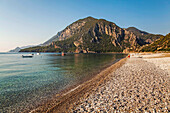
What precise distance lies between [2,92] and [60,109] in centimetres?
959

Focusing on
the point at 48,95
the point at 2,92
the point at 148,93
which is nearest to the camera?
the point at 148,93

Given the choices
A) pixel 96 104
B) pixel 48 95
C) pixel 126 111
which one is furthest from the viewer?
pixel 48 95

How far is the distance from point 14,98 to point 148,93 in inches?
551

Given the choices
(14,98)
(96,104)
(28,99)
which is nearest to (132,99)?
(96,104)

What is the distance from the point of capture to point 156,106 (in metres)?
7.59

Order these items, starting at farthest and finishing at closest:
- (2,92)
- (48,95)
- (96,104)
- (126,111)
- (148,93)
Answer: (2,92), (48,95), (148,93), (96,104), (126,111)

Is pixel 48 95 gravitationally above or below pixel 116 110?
below

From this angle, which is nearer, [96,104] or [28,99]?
[96,104]

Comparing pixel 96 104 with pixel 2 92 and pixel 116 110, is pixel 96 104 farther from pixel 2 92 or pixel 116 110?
pixel 2 92

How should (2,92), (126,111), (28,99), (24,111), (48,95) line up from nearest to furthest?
(126,111) → (24,111) → (28,99) → (48,95) → (2,92)

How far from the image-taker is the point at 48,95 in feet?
40.8

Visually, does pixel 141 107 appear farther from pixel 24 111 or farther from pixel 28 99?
pixel 28 99

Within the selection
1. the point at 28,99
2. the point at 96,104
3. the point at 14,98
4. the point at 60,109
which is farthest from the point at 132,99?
the point at 14,98

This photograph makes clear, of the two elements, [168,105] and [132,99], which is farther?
[132,99]
